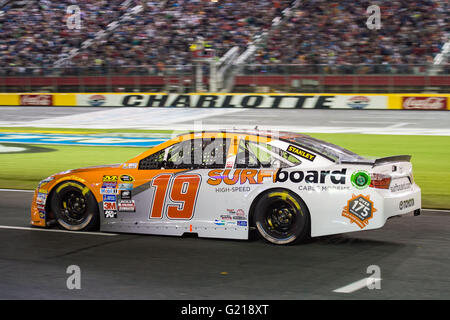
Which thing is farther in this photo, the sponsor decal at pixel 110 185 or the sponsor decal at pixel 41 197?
the sponsor decal at pixel 41 197

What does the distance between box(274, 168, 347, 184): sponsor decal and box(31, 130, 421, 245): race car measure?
1 centimetres

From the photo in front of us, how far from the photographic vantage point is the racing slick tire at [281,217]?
24.8 ft

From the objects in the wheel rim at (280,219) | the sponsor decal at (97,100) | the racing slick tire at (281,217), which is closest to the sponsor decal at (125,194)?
the racing slick tire at (281,217)

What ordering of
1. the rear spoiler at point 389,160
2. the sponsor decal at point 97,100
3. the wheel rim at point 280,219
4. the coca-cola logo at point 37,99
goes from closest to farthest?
the rear spoiler at point 389,160
the wheel rim at point 280,219
the sponsor decal at point 97,100
the coca-cola logo at point 37,99

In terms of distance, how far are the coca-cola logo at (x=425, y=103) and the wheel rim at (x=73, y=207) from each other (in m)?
20.2

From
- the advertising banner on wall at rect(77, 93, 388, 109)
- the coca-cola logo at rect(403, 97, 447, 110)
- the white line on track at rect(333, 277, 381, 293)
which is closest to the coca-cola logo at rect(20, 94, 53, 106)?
the advertising banner on wall at rect(77, 93, 388, 109)

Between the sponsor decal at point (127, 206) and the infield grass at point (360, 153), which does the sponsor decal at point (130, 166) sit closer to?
the sponsor decal at point (127, 206)

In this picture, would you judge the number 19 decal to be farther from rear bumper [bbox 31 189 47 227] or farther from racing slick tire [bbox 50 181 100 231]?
rear bumper [bbox 31 189 47 227]

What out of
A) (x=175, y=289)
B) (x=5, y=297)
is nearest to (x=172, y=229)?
(x=175, y=289)

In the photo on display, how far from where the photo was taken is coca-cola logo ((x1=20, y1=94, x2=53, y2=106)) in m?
32.9

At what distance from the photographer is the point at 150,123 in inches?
1099

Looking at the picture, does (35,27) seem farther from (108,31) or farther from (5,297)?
(5,297)

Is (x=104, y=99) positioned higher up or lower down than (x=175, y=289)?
lower down
